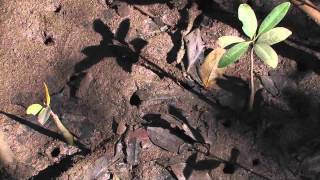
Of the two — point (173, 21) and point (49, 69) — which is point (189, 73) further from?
point (49, 69)

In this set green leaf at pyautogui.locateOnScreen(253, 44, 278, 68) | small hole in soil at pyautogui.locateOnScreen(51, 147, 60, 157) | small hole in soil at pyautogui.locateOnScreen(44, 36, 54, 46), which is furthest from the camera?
small hole in soil at pyautogui.locateOnScreen(44, 36, 54, 46)

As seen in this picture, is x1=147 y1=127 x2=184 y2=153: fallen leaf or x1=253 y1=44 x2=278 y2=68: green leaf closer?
x1=253 y1=44 x2=278 y2=68: green leaf

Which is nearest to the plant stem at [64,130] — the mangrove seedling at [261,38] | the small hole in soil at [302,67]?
the mangrove seedling at [261,38]

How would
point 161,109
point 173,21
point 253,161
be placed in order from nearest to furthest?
1. point 253,161
2. point 161,109
3. point 173,21

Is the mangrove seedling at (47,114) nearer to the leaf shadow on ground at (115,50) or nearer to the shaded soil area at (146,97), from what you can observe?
the shaded soil area at (146,97)

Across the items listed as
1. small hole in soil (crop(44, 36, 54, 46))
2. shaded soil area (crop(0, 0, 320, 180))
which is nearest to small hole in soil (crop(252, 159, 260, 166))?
shaded soil area (crop(0, 0, 320, 180))

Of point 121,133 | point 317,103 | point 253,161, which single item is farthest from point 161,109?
point 317,103

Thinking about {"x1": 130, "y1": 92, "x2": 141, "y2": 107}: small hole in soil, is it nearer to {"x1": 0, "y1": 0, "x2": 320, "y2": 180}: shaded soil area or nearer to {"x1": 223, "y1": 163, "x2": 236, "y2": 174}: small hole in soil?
{"x1": 0, "y1": 0, "x2": 320, "y2": 180}: shaded soil area
